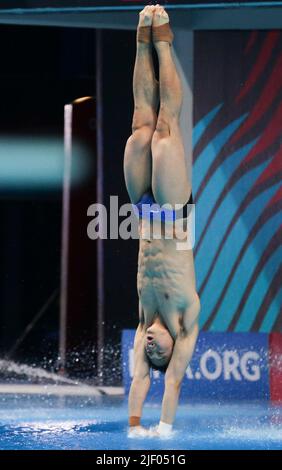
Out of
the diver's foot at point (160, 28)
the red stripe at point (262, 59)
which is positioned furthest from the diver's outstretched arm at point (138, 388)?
the red stripe at point (262, 59)

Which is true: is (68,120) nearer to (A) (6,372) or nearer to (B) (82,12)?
(B) (82,12)

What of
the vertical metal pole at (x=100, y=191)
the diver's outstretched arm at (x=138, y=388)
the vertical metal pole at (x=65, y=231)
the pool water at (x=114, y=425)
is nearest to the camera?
the pool water at (x=114, y=425)

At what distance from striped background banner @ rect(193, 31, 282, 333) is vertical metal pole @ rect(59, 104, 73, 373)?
159 centimetres

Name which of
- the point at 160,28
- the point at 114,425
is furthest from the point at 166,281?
the point at 160,28

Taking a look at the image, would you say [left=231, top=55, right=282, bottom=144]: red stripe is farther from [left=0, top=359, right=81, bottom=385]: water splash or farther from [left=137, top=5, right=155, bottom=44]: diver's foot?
[left=0, top=359, right=81, bottom=385]: water splash

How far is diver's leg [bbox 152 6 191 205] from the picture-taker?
290 inches

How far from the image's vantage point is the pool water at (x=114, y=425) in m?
7.18

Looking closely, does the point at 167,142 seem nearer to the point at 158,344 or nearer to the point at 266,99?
the point at 158,344

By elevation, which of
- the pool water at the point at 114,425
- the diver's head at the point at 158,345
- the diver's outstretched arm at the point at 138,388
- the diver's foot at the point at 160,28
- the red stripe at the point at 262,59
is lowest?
the pool water at the point at 114,425

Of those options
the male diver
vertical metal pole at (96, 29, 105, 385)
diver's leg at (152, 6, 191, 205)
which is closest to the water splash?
vertical metal pole at (96, 29, 105, 385)

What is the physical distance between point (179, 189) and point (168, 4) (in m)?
3.08

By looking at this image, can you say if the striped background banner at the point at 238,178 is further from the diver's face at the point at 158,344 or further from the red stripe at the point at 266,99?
the diver's face at the point at 158,344

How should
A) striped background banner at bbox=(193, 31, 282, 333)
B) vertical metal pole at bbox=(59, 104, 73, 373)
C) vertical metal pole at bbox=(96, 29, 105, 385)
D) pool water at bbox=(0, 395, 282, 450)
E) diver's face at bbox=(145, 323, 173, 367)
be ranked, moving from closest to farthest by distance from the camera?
1. pool water at bbox=(0, 395, 282, 450)
2. diver's face at bbox=(145, 323, 173, 367)
3. striped background banner at bbox=(193, 31, 282, 333)
4. vertical metal pole at bbox=(96, 29, 105, 385)
5. vertical metal pole at bbox=(59, 104, 73, 373)

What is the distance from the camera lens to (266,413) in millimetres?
9359
